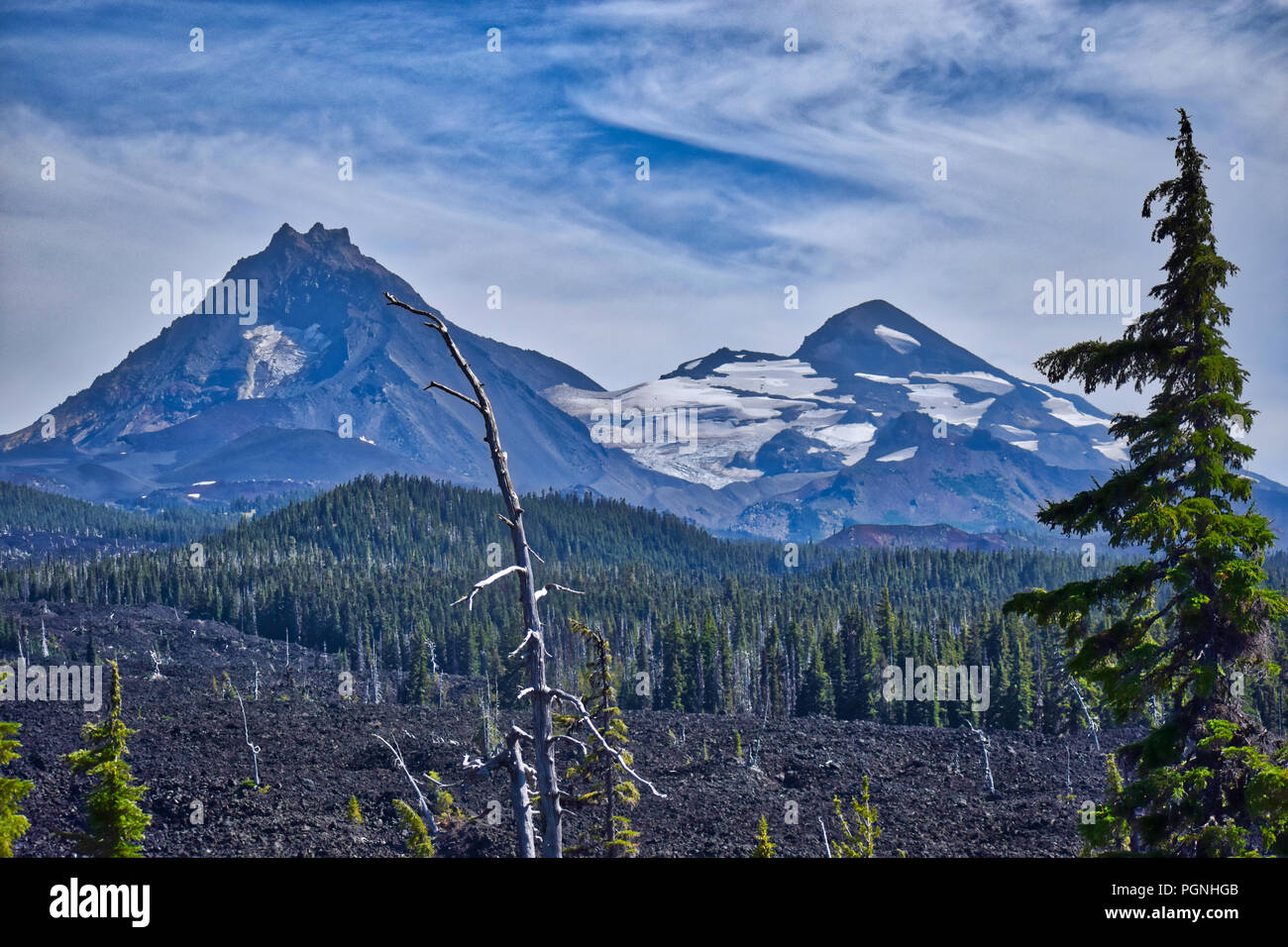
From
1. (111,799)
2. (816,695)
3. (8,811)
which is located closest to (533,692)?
(8,811)

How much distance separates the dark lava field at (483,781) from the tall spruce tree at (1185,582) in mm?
25921

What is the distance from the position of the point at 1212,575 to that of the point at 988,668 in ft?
305

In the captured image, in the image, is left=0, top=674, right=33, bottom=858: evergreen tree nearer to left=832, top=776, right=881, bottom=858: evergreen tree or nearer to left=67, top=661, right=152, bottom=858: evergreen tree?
left=67, top=661, right=152, bottom=858: evergreen tree

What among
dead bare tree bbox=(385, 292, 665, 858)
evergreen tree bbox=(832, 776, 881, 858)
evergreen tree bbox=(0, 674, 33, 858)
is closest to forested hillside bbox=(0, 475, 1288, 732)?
evergreen tree bbox=(832, 776, 881, 858)

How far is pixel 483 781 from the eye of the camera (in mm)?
67125

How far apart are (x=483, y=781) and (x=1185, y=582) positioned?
58.0 meters

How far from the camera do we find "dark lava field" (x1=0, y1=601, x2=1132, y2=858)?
5169 centimetres

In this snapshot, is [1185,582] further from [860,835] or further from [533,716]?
[860,835]

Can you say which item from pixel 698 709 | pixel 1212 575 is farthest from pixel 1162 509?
pixel 698 709

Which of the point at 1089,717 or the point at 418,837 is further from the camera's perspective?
the point at 1089,717

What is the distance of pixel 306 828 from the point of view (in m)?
52.9

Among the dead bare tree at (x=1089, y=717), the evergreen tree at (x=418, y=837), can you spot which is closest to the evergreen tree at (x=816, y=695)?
the dead bare tree at (x=1089, y=717)
